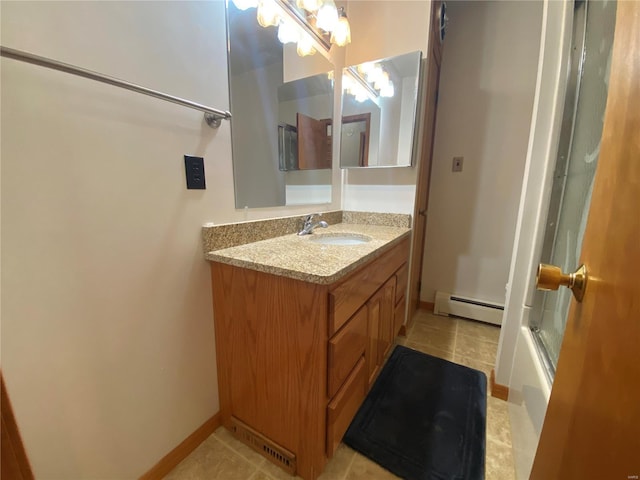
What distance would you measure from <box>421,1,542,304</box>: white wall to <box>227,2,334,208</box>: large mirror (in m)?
1.03

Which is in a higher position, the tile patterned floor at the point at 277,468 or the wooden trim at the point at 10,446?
the wooden trim at the point at 10,446

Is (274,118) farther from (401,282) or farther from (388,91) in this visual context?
(401,282)

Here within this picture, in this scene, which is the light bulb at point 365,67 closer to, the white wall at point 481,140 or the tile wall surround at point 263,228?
the white wall at point 481,140

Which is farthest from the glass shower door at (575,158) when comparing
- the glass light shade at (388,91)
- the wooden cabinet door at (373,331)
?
the glass light shade at (388,91)

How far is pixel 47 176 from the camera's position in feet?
2.00

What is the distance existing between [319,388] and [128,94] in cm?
107

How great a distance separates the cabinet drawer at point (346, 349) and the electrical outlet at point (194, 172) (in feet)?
2.40

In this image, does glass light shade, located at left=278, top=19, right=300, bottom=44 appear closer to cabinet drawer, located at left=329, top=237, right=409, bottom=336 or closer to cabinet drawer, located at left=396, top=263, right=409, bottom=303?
cabinet drawer, located at left=329, top=237, right=409, bottom=336

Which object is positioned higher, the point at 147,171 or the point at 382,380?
the point at 147,171

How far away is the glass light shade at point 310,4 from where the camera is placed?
1194 mm

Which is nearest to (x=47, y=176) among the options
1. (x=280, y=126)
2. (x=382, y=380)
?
(x=280, y=126)

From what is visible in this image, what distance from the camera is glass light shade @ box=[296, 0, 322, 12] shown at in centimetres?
119

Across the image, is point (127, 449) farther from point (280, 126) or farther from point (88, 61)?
point (280, 126)

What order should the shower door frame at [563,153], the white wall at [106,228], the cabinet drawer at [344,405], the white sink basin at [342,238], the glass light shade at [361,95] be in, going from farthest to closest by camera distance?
the glass light shade at [361,95] → the white sink basin at [342,238] → the shower door frame at [563,153] → the cabinet drawer at [344,405] → the white wall at [106,228]
